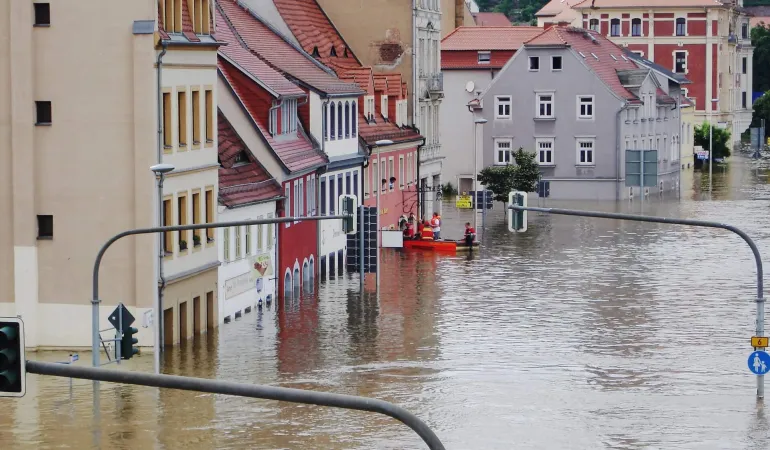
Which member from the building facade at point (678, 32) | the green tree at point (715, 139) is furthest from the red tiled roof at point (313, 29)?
the building facade at point (678, 32)

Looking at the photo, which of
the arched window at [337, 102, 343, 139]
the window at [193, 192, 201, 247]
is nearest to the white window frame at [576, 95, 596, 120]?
the arched window at [337, 102, 343, 139]

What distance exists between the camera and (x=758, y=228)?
78375 mm

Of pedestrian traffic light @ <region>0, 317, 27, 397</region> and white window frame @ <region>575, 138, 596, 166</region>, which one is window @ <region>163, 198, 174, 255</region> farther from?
white window frame @ <region>575, 138, 596, 166</region>

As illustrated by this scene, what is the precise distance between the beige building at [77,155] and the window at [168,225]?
0.48 metres

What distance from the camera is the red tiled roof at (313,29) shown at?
72.5 m

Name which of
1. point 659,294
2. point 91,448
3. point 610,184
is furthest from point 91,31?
point 610,184

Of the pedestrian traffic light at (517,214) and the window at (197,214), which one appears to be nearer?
the pedestrian traffic light at (517,214)

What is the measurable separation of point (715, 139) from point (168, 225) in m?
97.5

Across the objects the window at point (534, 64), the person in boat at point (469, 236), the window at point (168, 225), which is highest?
the window at point (534, 64)

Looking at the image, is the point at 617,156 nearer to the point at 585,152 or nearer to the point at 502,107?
the point at 585,152

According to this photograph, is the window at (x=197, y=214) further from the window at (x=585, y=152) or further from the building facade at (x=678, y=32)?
the building facade at (x=678, y=32)

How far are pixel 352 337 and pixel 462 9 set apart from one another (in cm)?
7755

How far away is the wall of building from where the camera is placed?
49406 millimetres

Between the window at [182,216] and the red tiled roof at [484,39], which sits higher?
the red tiled roof at [484,39]
